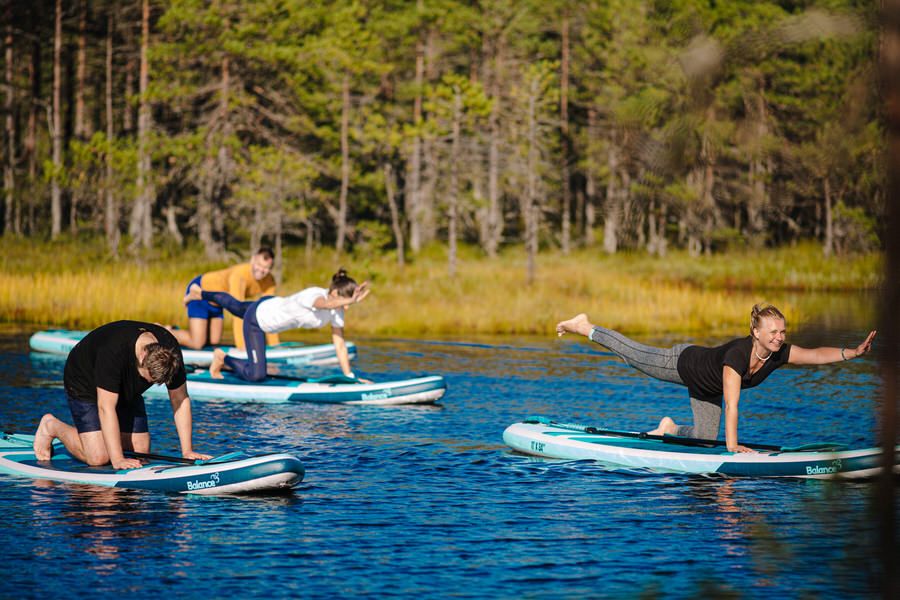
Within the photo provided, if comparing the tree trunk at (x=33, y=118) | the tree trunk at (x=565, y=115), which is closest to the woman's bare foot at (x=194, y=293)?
the tree trunk at (x=33, y=118)

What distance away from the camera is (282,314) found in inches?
497

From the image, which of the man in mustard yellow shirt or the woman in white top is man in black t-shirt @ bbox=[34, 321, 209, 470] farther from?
the man in mustard yellow shirt

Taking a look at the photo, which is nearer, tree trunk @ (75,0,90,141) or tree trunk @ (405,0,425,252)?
tree trunk @ (75,0,90,141)

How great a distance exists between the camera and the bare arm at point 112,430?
734 centimetres

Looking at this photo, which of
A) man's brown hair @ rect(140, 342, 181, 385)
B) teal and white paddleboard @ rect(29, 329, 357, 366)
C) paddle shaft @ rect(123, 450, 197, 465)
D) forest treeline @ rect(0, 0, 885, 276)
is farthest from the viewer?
teal and white paddleboard @ rect(29, 329, 357, 366)

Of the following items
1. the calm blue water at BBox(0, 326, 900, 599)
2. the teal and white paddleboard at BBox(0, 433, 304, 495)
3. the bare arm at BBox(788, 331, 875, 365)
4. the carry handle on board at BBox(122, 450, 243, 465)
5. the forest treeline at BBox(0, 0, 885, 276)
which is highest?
the forest treeline at BBox(0, 0, 885, 276)

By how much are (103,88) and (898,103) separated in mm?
49596

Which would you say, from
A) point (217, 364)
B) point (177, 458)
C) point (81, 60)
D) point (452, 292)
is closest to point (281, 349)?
point (217, 364)

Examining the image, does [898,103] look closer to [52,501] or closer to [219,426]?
[52,501]

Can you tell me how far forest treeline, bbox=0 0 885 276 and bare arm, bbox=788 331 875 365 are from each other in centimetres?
96

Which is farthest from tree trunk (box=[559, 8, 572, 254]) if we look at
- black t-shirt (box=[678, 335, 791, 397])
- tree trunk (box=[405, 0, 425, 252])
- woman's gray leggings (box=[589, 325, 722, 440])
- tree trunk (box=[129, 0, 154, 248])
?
black t-shirt (box=[678, 335, 791, 397])

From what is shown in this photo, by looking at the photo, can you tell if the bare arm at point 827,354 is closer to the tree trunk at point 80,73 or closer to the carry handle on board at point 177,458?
the carry handle on board at point 177,458

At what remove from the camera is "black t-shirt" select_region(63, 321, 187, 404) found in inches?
289

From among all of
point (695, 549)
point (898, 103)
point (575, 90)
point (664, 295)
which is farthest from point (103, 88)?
point (898, 103)
